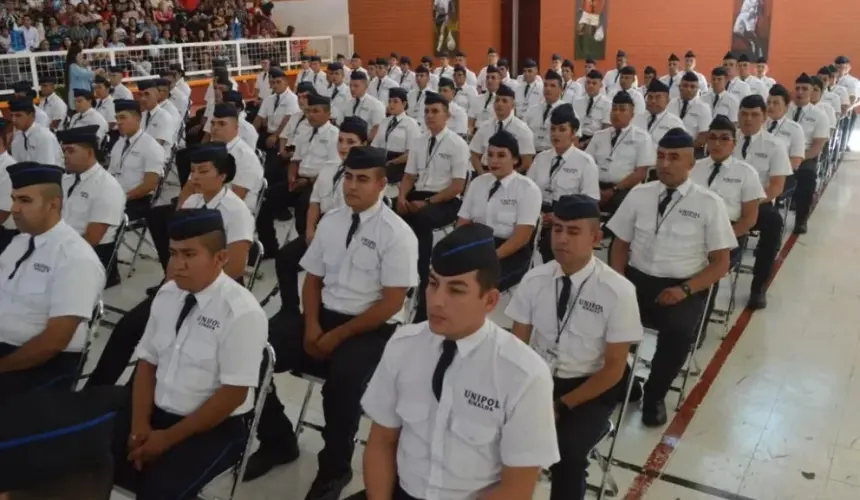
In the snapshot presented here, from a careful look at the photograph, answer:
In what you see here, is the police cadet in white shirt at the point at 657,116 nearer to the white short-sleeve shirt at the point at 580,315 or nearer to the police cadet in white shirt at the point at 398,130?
the police cadet in white shirt at the point at 398,130

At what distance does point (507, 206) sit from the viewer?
4617 mm

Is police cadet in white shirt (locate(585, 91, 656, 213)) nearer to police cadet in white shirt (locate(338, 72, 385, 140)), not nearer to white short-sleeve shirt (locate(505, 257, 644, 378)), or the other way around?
white short-sleeve shirt (locate(505, 257, 644, 378))

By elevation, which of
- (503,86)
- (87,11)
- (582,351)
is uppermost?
(87,11)

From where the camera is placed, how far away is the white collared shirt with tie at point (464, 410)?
6.30 ft

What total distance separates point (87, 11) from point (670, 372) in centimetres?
1360

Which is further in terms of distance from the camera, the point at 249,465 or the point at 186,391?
the point at 249,465

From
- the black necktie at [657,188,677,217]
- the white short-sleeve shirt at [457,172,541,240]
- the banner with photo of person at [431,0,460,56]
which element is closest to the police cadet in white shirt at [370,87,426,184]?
the white short-sleeve shirt at [457,172,541,240]

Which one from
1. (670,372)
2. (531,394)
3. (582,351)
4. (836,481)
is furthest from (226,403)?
(836,481)

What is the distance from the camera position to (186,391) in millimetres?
2566

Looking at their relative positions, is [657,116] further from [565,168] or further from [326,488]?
[326,488]

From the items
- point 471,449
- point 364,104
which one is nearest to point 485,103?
point 364,104

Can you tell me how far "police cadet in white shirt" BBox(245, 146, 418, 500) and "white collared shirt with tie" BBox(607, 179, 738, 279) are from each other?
1.34m

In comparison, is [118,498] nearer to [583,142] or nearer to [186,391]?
[186,391]

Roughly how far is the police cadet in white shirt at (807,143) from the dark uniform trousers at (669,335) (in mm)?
3202
